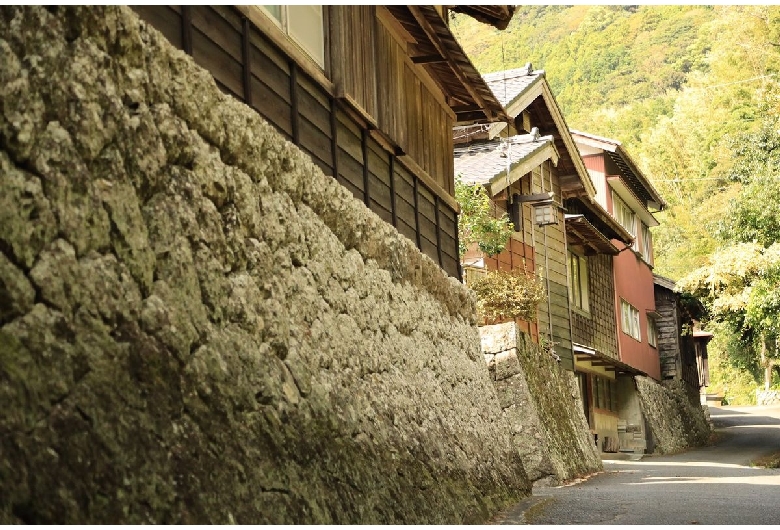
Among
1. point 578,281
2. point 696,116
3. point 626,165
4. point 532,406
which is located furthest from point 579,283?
point 696,116

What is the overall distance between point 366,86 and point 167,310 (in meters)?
6.09

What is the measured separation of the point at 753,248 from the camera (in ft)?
88.9

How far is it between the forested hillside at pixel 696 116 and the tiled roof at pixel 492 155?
3216 millimetres

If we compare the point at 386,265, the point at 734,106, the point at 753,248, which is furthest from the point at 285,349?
the point at 734,106

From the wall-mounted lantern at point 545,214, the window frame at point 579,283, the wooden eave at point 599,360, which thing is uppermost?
the wall-mounted lantern at point 545,214

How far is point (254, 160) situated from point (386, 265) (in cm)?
368

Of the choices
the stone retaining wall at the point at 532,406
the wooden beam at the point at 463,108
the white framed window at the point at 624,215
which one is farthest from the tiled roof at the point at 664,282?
the wooden beam at the point at 463,108

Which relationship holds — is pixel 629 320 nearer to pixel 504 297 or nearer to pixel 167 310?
pixel 504 297

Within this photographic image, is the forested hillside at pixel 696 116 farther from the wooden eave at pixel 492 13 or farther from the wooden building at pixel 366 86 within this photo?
the wooden eave at pixel 492 13

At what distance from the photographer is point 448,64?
13500mm

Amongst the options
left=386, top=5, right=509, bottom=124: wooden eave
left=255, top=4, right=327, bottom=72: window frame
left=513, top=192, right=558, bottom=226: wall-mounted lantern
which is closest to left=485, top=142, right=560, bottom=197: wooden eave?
left=513, top=192, right=558, bottom=226: wall-mounted lantern

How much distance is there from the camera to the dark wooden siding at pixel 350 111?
758 centimetres

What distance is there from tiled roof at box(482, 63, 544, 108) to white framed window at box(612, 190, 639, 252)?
1082 centimetres

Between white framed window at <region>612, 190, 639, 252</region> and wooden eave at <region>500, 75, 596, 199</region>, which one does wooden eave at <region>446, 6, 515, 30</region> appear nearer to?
wooden eave at <region>500, 75, 596, 199</region>
